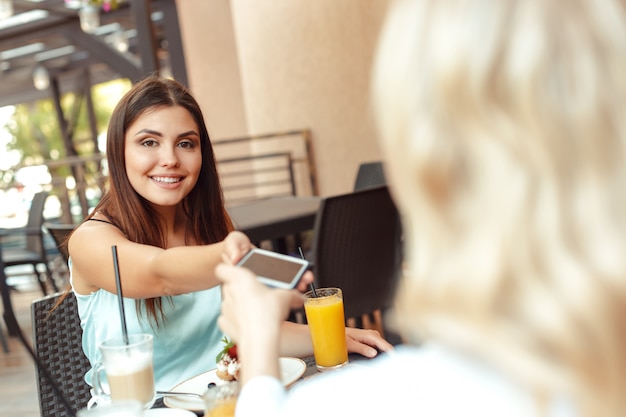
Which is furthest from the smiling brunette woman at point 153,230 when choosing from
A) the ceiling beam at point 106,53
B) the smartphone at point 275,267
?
the ceiling beam at point 106,53

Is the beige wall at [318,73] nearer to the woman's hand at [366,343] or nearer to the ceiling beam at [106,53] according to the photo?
the ceiling beam at [106,53]

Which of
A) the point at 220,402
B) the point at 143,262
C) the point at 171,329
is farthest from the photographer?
the point at 171,329

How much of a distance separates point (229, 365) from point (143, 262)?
10.4 inches

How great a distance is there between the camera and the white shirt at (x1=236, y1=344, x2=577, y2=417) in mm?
662

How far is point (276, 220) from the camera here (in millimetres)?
Answer: 3121

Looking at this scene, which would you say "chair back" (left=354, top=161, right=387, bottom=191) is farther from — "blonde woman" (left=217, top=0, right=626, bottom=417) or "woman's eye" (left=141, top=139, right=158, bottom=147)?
"blonde woman" (left=217, top=0, right=626, bottom=417)

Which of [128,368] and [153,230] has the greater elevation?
[153,230]

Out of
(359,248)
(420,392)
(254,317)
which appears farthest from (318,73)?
(420,392)

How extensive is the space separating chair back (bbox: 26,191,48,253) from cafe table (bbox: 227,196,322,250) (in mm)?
2060

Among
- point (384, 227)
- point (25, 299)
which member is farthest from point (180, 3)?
point (384, 227)

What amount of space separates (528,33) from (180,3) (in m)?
7.58

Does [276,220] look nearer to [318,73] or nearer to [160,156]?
[160,156]

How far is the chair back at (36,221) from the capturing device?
5156 millimetres

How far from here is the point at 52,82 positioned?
1293 centimetres
